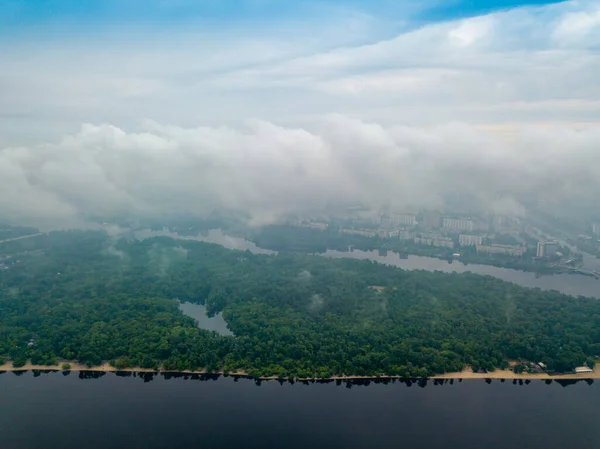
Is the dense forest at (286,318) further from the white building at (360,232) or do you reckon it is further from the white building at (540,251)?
the white building at (360,232)

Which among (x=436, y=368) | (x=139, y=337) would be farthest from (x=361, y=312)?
(x=139, y=337)

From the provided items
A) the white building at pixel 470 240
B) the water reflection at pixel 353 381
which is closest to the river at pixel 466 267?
the white building at pixel 470 240

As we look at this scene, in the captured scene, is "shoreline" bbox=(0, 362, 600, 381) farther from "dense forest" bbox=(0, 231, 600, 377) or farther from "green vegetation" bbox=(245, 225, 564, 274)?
"green vegetation" bbox=(245, 225, 564, 274)

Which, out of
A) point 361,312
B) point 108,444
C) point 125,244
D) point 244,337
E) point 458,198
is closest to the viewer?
point 108,444

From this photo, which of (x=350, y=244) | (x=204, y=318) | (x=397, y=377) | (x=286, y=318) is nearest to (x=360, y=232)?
(x=350, y=244)

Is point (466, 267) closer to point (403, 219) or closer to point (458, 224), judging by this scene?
point (458, 224)

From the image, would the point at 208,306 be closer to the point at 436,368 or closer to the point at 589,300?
the point at 436,368

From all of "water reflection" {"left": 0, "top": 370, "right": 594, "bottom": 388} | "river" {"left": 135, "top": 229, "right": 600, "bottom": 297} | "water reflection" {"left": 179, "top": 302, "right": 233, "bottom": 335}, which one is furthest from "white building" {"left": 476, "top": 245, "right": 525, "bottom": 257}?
"water reflection" {"left": 179, "top": 302, "right": 233, "bottom": 335}
